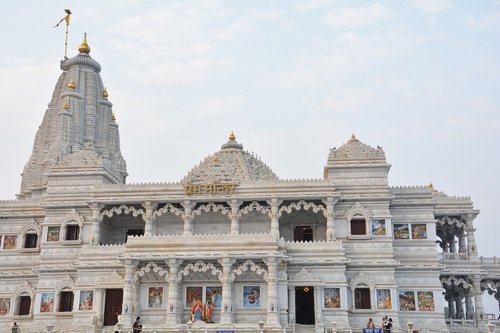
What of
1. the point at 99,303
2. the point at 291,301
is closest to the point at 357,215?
the point at 291,301

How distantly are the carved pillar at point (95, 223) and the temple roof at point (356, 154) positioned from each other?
15221 mm

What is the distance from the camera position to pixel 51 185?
36969 millimetres

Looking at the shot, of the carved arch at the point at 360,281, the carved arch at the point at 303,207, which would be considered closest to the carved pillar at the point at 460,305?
the carved arch at the point at 360,281

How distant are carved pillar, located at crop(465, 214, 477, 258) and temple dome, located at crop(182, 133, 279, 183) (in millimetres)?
13147

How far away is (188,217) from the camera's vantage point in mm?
34562

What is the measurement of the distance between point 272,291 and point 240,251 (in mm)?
2734

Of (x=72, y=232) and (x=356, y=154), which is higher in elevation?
(x=356, y=154)

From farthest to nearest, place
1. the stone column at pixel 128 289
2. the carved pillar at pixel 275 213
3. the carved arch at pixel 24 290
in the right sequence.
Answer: the carved arch at pixel 24 290 < the carved pillar at pixel 275 213 < the stone column at pixel 128 289

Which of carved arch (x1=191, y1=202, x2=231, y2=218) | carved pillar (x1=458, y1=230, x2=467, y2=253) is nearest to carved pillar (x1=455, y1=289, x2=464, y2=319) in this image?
carved pillar (x1=458, y1=230, x2=467, y2=253)

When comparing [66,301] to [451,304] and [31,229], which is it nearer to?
[31,229]

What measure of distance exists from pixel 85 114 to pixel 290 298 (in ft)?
77.7

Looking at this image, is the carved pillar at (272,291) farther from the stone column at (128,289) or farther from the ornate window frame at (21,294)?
the ornate window frame at (21,294)

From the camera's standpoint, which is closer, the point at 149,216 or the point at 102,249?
the point at 102,249

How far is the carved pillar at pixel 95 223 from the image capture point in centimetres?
3469
